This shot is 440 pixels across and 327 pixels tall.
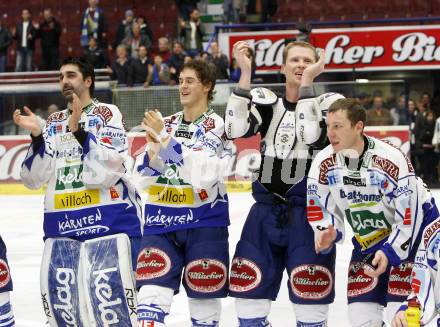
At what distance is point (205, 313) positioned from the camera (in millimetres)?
6512

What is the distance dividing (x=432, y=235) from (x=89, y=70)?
8.15 feet

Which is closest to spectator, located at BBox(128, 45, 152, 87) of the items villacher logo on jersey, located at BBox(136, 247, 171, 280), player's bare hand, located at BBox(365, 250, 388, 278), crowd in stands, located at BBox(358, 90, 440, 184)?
crowd in stands, located at BBox(358, 90, 440, 184)

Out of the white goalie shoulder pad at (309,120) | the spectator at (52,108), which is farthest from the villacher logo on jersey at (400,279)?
the spectator at (52,108)

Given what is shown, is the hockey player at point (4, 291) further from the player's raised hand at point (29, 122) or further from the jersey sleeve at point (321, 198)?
the jersey sleeve at point (321, 198)

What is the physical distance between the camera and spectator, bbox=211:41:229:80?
1880 centimetres

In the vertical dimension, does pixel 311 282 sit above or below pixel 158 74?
below

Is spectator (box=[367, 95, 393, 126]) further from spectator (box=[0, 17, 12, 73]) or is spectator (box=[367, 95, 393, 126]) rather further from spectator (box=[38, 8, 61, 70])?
spectator (box=[0, 17, 12, 73])

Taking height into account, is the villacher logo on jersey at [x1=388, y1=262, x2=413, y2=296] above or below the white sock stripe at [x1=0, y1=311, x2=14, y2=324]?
above

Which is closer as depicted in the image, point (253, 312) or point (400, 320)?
point (400, 320)

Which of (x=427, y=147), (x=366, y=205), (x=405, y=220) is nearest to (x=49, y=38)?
(x=427, y=147)

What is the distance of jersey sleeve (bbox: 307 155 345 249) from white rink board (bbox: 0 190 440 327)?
77.3 inches

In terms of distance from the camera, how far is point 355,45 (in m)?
20.3

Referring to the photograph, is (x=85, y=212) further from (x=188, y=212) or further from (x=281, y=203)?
(x=281, y=203)

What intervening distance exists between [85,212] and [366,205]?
180 centimetres
